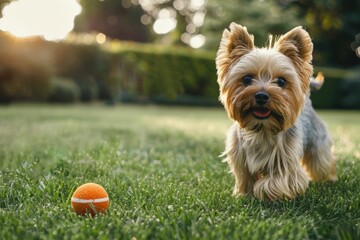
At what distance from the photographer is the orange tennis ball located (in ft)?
9.93

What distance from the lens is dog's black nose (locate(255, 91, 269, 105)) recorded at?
11.3 ft

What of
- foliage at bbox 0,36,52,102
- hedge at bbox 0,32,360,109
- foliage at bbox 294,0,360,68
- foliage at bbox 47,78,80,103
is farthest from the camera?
foliage at bbox 294,0,360,68

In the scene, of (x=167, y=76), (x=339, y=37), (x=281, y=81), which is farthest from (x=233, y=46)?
(x=339, y=37)

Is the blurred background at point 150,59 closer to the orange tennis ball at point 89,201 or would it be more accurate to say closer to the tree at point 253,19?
the tree at point 253,19

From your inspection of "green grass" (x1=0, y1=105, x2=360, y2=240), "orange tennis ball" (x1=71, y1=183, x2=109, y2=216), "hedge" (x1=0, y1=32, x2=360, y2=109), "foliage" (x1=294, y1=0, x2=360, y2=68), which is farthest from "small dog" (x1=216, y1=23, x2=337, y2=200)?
"foliage" (x1=294, y1=0, x2=360, y2=68)

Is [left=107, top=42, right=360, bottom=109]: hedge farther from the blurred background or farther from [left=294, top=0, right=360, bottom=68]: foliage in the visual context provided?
[left=294, top=0, right=360, bottom=68]: foliage

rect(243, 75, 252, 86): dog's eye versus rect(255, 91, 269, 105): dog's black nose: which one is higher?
rect(243, 75, 252, 86): dog's eye

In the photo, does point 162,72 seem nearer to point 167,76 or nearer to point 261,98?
point 167,76

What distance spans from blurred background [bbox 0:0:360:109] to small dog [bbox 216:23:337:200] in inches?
60.3

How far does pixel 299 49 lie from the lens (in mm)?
3812

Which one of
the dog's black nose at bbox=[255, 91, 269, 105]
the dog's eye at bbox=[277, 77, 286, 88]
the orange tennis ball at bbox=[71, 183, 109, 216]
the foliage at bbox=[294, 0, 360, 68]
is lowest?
the orange tennis ball at bbox=[71, 183, 109, 216]

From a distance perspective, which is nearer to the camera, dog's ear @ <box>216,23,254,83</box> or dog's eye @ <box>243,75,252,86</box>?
dog's eye @ <box>243,75,252,86</box>

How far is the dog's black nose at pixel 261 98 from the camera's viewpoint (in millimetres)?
3459

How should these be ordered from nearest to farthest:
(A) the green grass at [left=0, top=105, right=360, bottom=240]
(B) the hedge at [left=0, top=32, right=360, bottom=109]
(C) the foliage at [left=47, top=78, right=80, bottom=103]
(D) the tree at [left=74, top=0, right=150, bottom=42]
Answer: (A) the green grass at [left=0, top=105, right=360, bottom=240] → (B) the hedge at [left=0, top=32, right=360, bottom=109] → (C) the foliage at [left=47, top=78, right=80, bottom=103] → (D) the tree at [left=74, top=0, right=150, bottom=42]
